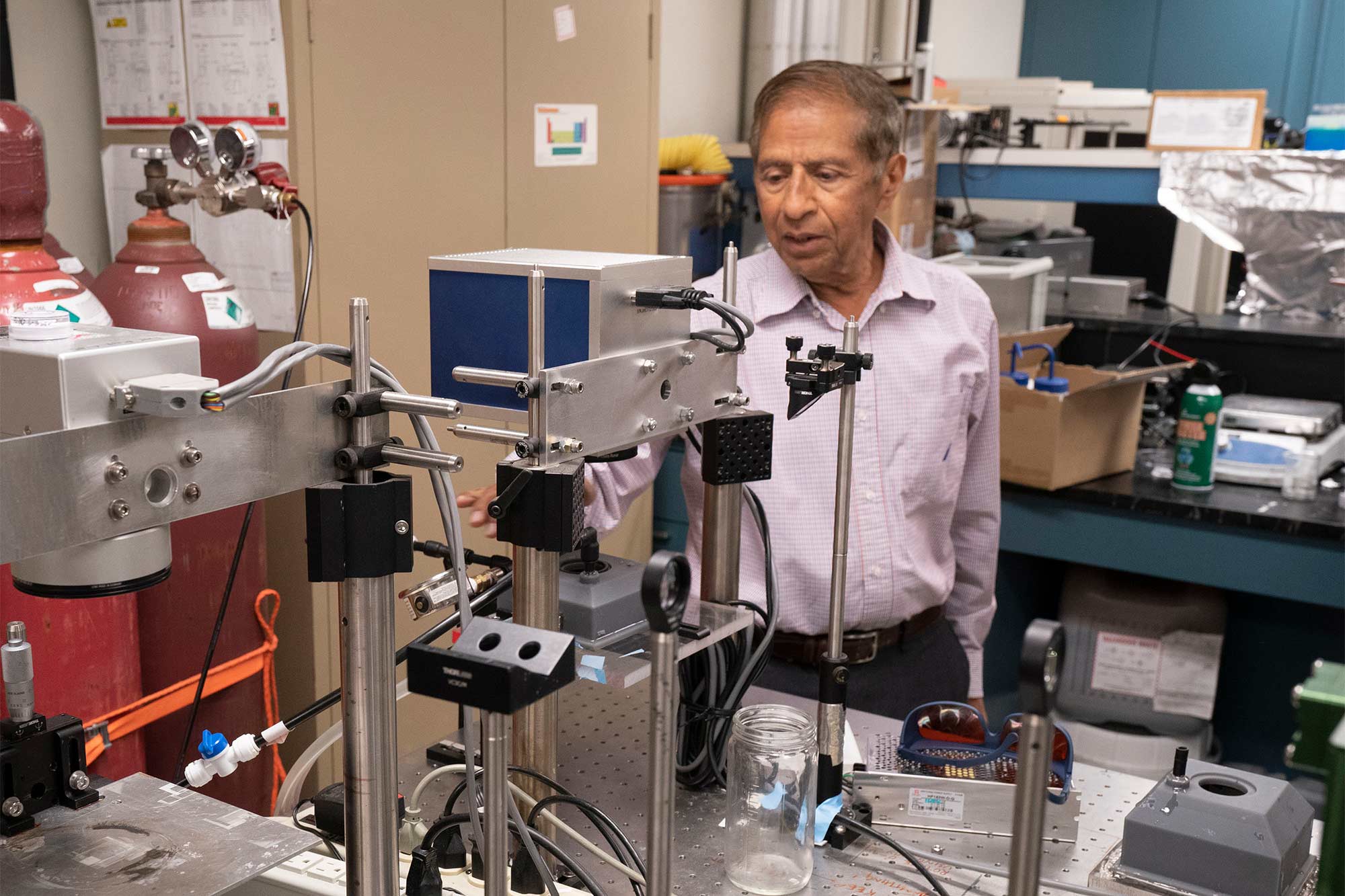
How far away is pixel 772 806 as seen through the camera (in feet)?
3.72

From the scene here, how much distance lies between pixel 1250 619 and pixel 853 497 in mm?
1646

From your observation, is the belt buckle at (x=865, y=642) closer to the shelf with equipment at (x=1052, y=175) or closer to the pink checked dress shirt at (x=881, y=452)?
the pink checked dress shirt at (x=881, y=452)

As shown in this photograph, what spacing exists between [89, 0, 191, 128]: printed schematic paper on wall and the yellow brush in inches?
52.7

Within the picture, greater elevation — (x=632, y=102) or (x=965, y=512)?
(x=632, y=102)

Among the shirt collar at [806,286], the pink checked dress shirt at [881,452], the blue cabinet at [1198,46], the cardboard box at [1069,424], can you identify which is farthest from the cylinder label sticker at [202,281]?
the blue cabinet at [1198,46]

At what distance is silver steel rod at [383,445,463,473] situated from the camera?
0.85 metres

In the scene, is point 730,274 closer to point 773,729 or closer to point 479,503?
point 479,503

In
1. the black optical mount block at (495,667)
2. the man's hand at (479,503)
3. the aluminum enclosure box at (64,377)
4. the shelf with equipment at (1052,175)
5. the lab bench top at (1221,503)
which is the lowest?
the lab bench top at (1221,503)

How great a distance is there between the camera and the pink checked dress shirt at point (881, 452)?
1747mm

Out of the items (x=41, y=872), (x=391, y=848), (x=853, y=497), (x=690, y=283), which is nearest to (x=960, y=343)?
(x=853, y=497)

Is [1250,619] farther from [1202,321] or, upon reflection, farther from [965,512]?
[965,512]

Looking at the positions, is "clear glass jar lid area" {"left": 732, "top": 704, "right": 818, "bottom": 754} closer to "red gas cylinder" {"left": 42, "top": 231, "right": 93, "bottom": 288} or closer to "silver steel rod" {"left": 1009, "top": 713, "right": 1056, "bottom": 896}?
"silver steel rod" {"left": 1009, "top": 713, "right": 1056, "bottom": 896}

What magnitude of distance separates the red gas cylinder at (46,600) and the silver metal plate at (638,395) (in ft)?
3.03

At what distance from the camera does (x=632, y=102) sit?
115 inches
